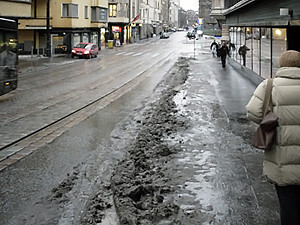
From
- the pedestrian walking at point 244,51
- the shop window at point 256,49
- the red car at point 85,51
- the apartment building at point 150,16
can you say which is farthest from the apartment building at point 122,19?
the shop window at point 256,49

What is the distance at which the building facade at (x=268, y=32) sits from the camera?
1073 centimetres

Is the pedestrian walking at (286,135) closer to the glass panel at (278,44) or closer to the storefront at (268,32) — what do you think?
the storefront at (268,32)

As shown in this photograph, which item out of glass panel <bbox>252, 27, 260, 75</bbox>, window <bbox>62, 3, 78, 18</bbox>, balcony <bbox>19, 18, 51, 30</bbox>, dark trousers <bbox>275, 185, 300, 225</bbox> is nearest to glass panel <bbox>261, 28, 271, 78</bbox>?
glass panel <bbox>252, 27, 260, 75</bbox>

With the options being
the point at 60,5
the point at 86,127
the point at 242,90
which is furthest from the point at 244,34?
the point at 60,5

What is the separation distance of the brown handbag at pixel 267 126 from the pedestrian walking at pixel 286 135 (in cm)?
4

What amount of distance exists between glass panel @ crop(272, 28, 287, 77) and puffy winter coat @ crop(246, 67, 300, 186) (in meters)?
9.94

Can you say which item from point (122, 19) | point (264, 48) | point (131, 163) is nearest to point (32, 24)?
point (264, 48)

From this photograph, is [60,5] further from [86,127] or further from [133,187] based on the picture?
[133,187]

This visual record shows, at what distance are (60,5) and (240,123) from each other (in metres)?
35.2

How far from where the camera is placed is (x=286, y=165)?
374 centimetres

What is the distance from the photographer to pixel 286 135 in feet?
12.2

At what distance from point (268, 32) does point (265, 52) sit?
0.93m

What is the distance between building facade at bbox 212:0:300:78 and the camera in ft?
35.2

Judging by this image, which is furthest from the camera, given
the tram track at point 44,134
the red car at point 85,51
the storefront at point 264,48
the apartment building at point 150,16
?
the apartment building at point 150,16
